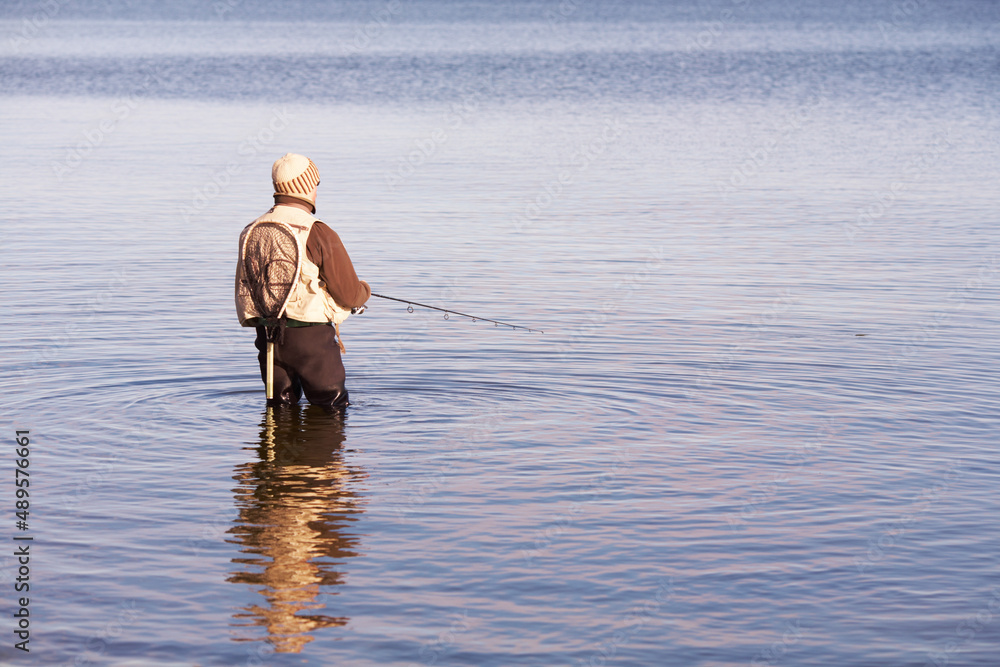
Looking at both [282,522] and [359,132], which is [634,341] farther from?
[359,132]

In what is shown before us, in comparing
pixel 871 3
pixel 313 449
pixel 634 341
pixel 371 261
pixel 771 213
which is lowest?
pixel 313 449

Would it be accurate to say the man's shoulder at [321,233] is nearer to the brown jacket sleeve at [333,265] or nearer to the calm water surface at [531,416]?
the brown jacket sleeve at [333,265]

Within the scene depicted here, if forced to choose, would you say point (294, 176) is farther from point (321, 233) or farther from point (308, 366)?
point (308, 366)

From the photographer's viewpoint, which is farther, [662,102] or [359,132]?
[662,102]

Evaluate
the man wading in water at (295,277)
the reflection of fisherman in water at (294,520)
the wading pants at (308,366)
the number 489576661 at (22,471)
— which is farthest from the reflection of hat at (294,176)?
the number 489576661 at (22,471)

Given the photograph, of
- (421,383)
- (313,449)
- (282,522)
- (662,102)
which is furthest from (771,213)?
(662,102)

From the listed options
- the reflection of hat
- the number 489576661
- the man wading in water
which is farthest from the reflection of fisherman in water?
the reflection of hat

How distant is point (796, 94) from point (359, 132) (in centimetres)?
1515

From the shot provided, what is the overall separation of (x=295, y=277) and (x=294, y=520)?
1446 millimetres

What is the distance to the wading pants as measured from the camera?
→ 7.73 metres

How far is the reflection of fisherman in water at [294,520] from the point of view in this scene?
17.8ft

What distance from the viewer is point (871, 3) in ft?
457

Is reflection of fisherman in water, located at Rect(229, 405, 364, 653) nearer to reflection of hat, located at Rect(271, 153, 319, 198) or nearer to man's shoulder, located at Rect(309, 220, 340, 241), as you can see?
man's shoulder, located at Rect(309, 220, 340, 241)

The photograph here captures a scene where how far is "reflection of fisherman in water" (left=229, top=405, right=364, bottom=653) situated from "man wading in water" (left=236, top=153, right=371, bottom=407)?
49cm
